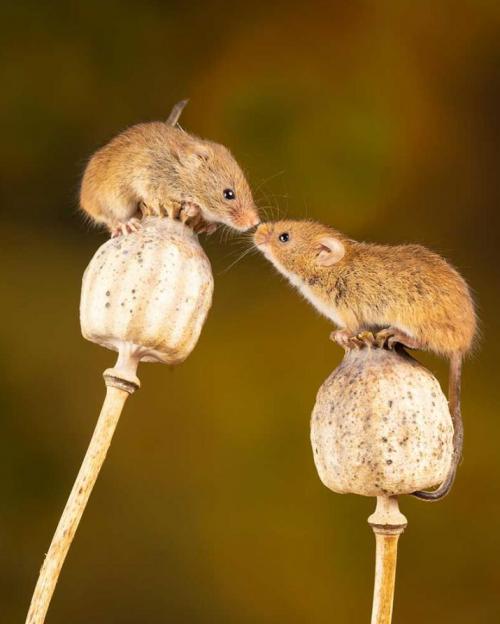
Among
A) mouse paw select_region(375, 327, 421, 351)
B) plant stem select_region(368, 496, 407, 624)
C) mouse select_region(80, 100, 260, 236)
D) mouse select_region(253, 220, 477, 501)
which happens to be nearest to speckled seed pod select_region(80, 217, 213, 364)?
mouse select_region(80, 100, 260, 236)

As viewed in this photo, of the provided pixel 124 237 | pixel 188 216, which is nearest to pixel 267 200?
pixel 188 216

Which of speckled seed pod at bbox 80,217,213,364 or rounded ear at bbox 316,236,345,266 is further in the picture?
rounded ear at bbox 316,236,345,266

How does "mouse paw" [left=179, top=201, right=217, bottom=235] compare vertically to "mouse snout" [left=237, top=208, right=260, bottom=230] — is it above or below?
below

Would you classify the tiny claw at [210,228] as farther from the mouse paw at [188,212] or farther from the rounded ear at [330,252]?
the rounded ear at [330,252]

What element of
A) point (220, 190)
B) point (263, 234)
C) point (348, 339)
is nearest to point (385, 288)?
point (348, 339)

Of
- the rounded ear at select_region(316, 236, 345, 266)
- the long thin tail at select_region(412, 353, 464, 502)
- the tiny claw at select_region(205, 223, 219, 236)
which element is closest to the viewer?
the long thin tail at select_region(412, 353, 464, 502)

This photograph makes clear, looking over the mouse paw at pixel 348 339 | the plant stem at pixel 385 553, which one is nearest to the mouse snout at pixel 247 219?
the mouse paw at pixel 348 339

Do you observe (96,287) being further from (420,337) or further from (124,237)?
(420,337)

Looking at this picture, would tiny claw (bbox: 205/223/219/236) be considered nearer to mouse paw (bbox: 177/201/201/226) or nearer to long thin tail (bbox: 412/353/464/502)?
mouse paw (bbox: 177/201/201/226)
